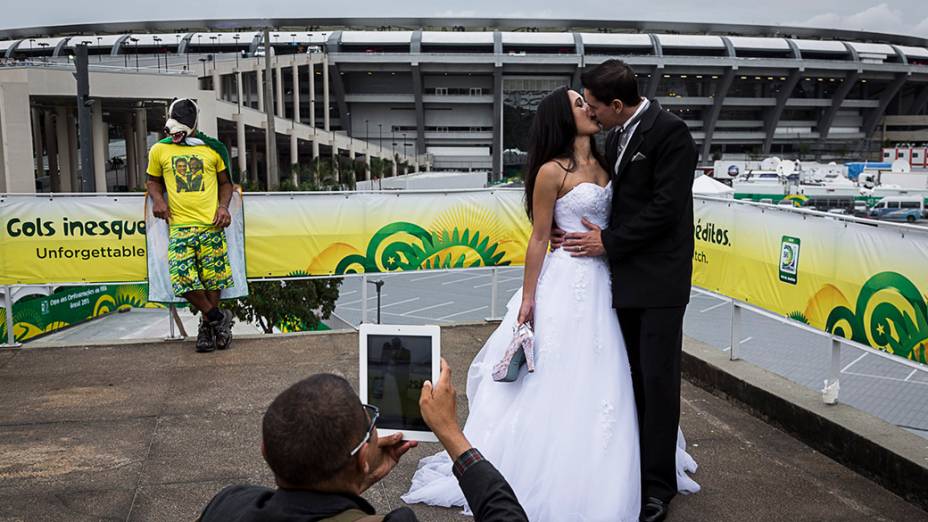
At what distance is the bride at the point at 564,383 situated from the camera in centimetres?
389

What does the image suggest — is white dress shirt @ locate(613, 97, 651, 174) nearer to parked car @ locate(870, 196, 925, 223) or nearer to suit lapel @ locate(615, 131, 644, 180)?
suit lapel @ locate(615, 131, 644, 180)

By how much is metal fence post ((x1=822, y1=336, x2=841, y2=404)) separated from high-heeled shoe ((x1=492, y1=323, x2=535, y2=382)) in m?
A: 2.20

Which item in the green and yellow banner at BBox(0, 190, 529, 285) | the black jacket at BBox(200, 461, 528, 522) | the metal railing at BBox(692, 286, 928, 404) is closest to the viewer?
the black jacket at BBox(200, 461, 528, 522)

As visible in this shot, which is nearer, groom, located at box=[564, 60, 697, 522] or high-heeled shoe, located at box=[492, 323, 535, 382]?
groom, located at box=[564, 60, 697, 522]

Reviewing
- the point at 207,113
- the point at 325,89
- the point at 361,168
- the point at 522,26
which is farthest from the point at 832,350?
the point at 522,26

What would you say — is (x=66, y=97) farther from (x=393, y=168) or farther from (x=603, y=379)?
(x=393, y=168)

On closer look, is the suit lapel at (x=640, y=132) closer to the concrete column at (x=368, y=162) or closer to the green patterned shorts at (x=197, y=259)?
the green patterned shorts at (x=197, y=259)

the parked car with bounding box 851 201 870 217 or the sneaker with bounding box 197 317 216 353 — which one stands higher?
the sneaker with bounding box 197 317 216 353

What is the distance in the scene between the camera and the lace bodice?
4117 millimetres

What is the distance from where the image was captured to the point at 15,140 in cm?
3294

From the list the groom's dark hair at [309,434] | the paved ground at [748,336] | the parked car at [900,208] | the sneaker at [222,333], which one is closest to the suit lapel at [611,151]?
the groom's dark hair at [309,434]

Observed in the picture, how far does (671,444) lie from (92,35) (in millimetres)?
136892

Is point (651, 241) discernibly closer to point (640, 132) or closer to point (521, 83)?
point (640, 132)

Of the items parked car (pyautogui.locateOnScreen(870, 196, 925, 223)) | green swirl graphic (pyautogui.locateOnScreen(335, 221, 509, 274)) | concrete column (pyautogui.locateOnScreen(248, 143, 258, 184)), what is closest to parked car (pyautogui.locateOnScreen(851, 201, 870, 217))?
parked car (pyautogui.locateOnScreen(870, 196, 925, 223))
